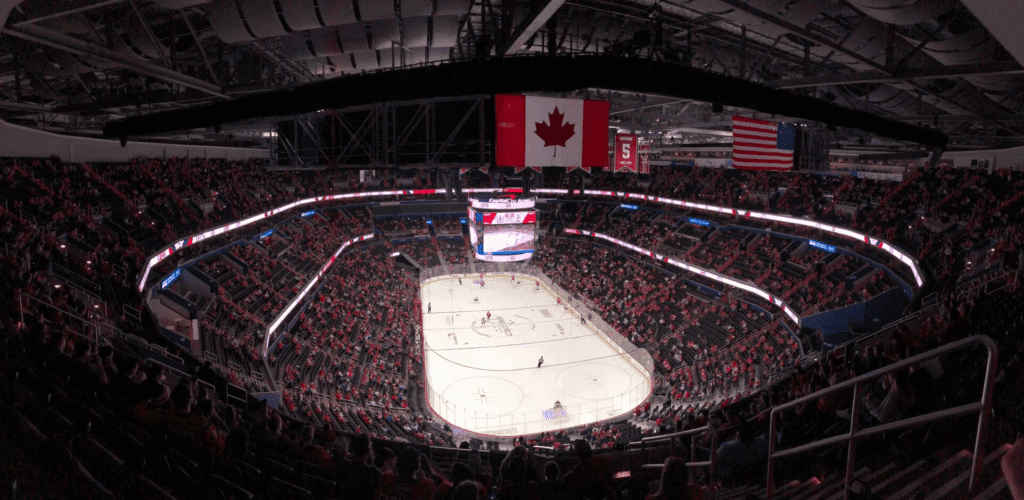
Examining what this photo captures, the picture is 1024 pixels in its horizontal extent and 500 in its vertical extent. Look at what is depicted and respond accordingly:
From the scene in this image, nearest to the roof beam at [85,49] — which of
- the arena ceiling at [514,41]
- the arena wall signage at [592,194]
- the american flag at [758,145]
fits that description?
the arena ceiling at [514,41]

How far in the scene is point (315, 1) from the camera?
8.07m

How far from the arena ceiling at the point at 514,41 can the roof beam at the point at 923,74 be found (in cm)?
2

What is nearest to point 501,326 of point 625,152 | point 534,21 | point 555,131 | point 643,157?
point 643,157

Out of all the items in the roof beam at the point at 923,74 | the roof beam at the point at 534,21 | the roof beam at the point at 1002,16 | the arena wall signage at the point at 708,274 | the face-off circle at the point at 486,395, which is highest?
the roof beam at the point at 534,21

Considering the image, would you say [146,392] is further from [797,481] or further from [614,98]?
[614,98]

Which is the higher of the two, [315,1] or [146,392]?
[315,1]

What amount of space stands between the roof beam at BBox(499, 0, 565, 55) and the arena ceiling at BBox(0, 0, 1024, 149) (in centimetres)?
3

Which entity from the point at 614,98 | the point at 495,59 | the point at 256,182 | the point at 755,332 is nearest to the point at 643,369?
the point at 755,332

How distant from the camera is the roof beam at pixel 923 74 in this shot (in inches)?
309

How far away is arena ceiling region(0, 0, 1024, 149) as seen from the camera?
7.78 m

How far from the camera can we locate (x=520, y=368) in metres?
20.6

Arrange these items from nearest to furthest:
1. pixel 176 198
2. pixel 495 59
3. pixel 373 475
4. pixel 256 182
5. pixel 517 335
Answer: pixel 373 475 < pixel 495 59 < pixel 176 198 < pixel 517 335 < pixel 256 182

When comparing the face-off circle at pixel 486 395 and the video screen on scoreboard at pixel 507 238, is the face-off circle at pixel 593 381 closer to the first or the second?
the face-off circle at pixel 486 395

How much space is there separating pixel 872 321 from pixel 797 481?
1634cm
